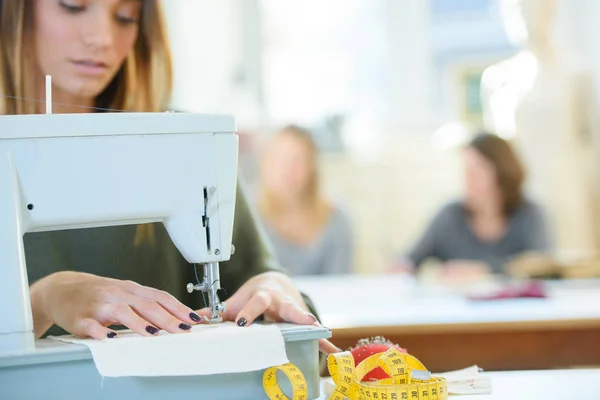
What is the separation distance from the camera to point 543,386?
130cm

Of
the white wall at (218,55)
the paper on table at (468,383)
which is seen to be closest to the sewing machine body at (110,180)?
the paper on table at (468,383)

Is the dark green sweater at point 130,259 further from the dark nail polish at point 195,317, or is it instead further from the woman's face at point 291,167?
the woman's face at point 291,167

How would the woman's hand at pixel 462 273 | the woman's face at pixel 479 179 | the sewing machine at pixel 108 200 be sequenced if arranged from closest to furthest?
1. the sewing machine at pixel 108 200
2. the woman's hand at pixel 462 273
3. the woman's face at pixel 479 179

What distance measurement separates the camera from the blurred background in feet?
16.8

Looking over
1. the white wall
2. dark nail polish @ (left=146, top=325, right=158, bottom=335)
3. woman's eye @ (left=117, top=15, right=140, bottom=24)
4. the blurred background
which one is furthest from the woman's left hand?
the white wall

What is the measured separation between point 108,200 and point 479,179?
3453mm

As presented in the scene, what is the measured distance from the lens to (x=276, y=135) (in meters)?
5.05

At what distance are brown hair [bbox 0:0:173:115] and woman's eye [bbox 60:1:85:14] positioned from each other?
0.06 meters

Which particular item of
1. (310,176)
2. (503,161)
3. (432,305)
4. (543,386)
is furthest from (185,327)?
(310,176)

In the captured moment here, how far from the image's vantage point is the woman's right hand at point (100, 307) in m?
1.21

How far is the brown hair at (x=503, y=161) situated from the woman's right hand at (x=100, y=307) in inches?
135

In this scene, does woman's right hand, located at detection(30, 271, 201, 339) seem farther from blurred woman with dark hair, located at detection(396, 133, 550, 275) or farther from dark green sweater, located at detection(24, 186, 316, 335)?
blurred woman with dark hair, located at detection(396, 133, 550, 275)

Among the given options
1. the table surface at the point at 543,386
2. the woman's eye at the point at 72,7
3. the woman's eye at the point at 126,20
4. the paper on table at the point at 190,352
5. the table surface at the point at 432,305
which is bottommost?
the table surface at the point at 432,305

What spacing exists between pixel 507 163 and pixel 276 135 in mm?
1246
